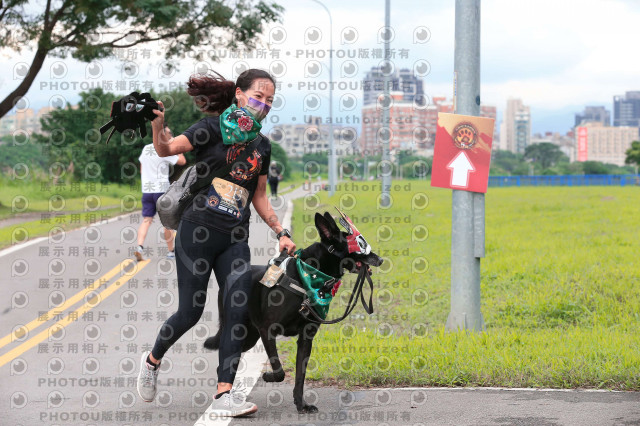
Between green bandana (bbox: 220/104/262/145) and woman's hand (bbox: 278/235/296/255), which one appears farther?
woman's hand (bbox: 278/235/296/255)

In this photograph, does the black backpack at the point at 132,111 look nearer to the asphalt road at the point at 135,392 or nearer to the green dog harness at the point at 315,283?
the green dog harness at the point at 315,283

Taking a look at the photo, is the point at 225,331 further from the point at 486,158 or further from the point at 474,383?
the point at 486,158

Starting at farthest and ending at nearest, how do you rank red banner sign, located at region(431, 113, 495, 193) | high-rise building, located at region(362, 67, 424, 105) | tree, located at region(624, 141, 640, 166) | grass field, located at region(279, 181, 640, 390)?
tree, located at region(624, 141, 640, 166) → high-rise building, located at region(362, 67, 424, 105) → red banner sign, located at region(431, 113, 495, 193) → grass field, located at region(279, 181, 640, 390)

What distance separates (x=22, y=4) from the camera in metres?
24.5

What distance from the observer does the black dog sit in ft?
15.6

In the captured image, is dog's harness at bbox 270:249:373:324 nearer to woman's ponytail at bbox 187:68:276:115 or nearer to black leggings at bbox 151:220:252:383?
black leggings at bbox 151:220:252:383

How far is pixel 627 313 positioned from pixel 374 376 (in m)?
3.85

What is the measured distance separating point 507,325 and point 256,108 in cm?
434

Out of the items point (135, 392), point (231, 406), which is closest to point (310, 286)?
point (231, 406)

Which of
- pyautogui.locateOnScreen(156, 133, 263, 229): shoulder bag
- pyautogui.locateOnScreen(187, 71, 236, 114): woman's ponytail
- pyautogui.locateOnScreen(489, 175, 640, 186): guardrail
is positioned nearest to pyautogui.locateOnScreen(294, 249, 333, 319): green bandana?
pyautogui.locateOnScreen(156, 133, 263, 229): shoulder bag

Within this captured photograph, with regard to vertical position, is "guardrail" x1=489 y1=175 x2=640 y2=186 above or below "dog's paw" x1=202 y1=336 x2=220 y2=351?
above

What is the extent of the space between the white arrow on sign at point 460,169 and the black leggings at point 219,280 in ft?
8.99

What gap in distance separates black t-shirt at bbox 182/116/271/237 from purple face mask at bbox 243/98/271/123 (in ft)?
0.60

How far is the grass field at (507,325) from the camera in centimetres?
579
